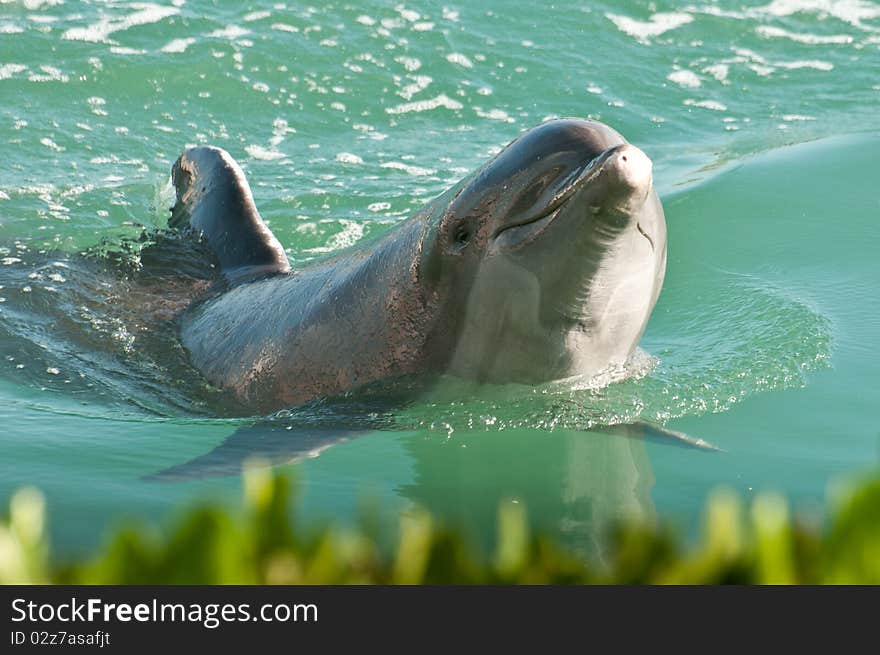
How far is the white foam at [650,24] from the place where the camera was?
16328mm

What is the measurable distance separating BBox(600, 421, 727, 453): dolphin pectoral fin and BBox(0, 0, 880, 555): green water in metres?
0.05

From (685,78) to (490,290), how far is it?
1055 cm

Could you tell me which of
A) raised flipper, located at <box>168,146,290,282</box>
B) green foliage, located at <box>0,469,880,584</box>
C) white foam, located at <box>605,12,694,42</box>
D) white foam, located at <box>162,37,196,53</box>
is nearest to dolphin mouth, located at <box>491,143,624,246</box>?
raised flipper, located at <box>168,146,290,282</box>

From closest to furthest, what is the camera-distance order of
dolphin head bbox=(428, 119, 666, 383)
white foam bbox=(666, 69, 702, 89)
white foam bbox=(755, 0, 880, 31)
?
dolphin head bbox=(428, 119, 666, 383), white foam bbox=(666, 69, 702, 89), white foam bbox=(755, 0, 880, 31)

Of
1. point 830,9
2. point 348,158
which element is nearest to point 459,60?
point 348,158

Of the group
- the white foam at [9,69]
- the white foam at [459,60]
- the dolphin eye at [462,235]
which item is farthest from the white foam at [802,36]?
the dolphin eye at [462,235]

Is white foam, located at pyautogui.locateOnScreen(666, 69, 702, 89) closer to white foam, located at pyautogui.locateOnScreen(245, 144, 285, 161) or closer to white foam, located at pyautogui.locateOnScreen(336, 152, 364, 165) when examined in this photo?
white foam, located at pyautogui.locateOnScreen(336, 152, 364, 165)

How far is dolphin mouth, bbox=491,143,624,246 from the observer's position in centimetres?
500

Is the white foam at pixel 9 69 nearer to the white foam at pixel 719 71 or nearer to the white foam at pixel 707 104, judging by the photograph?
the white foam at pixel 707 104

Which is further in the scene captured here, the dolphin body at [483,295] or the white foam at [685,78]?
the white foam at [685,78]

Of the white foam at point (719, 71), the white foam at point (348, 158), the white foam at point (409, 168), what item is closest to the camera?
the white foam at point (409, 168)

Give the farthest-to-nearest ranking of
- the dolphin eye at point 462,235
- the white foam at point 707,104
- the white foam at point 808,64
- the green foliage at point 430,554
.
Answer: the white foam at point 808,64, the white foam at point 707,104, the dolphin eye at point 462,235, the green foliage at point 430,554

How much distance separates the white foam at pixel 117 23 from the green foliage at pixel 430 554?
45.7ft

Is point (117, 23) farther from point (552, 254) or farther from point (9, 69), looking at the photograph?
point (552, 254)
